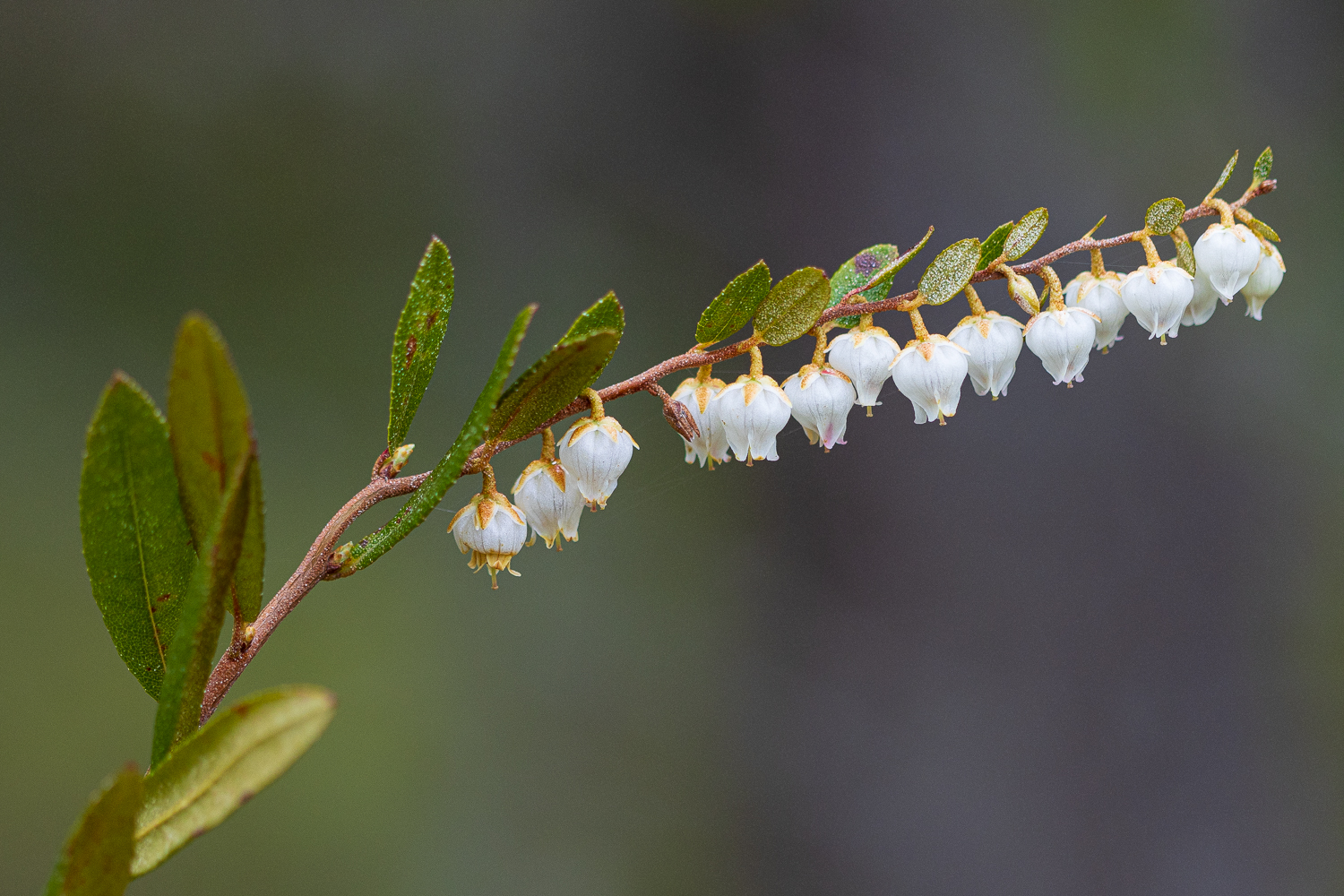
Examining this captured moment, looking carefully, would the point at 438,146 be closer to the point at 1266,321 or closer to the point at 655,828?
the point at 655,828

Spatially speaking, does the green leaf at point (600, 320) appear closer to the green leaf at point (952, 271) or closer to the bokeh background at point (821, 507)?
the green leaf at point (952, 271)

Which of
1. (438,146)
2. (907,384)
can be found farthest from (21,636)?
(907,384)

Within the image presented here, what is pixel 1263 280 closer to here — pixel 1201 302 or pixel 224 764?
pixel 1201 302

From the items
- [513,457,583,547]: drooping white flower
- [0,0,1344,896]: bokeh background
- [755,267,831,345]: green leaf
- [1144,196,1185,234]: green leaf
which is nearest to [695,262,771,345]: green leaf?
[755,267,831,345]: green leaf

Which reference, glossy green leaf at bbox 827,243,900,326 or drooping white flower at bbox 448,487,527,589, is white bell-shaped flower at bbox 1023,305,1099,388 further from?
drooping white flower at bbox 448,487,527,589

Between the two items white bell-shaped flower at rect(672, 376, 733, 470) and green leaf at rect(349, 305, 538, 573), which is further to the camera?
white bell-shaped flower at rect(672, 376, 733, 470)

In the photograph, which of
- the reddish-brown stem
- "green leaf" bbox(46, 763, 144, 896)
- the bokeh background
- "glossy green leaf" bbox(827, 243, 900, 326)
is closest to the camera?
"green leaf" bbox(46, 763, 144, 896)
